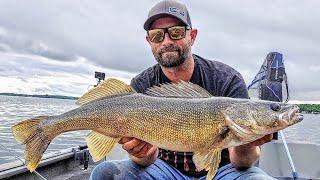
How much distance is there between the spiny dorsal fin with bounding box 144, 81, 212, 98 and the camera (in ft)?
12.4

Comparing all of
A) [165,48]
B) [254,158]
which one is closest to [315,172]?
[254,158]

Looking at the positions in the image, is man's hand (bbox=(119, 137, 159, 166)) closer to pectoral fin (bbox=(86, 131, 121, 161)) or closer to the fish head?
pectoral fin (bbox=(86, 131, 121, 161))

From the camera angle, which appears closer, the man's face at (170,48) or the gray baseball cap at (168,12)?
the man's face at (170,48)

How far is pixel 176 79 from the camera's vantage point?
4805mm

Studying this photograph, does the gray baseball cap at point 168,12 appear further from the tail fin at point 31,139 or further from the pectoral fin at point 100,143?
the tail fin at point 31,139

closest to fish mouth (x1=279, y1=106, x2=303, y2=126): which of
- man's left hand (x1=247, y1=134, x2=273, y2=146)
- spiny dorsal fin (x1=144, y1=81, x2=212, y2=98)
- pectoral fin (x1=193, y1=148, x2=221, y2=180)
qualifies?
man's left hand (x1=247, y1=134, x2=273, y2=146)

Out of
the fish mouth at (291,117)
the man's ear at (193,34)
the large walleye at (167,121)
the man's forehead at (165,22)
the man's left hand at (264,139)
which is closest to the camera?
the fish mouth at (291,117)

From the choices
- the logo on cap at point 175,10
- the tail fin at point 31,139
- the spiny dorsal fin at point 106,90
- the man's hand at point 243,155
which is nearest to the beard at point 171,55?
the logo on cap at point 175,10

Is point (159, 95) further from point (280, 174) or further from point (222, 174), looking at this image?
point (280, 174)

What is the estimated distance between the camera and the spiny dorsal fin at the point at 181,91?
3.77 m

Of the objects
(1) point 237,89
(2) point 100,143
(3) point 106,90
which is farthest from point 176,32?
(2) point 100,143

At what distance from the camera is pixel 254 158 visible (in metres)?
4.25

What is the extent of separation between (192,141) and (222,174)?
1.02 m

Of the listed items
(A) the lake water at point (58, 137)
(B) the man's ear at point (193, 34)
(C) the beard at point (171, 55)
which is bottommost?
(A) the lake water at point (58, 137)
